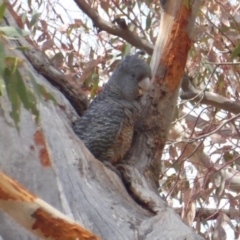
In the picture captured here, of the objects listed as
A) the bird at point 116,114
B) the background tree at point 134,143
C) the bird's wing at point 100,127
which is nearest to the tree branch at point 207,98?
the background tree at point 134,143

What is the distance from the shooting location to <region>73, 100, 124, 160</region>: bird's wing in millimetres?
2270

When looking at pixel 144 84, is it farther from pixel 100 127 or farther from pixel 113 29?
pixel 113 29

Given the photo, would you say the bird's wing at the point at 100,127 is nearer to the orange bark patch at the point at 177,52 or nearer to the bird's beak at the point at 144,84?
the bird's beak at the point at 144,84

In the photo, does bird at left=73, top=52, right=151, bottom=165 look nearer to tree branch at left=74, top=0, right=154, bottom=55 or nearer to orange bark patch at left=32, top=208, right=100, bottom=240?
tree branch at left=74, top=0, right=154, bottom=55

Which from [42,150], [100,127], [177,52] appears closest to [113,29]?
[177,52]

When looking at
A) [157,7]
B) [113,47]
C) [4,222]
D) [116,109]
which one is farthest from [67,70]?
[4,222]

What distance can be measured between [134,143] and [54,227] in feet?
3.64

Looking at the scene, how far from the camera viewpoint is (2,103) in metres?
1.93

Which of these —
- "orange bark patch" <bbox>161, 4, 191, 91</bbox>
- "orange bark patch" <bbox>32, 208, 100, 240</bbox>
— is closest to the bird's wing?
"orange bark patch" <bbox>161, 4, 191, 91</bbox>

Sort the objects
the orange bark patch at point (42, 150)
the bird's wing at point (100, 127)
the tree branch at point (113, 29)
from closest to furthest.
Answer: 1. the orange bark patch at point (42, 150)
2. the bird's wing at point (100, 127)
3. the tree branch at point (113, 29)

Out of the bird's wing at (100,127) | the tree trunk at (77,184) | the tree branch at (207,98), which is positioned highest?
the tree branch at (207,98)

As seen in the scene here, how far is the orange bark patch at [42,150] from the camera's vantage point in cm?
186

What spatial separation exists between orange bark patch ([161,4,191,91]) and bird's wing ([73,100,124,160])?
24cm

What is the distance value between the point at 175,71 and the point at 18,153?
2.62 feet
